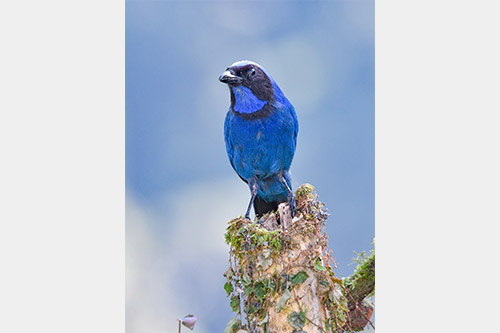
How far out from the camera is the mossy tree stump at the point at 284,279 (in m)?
2.75

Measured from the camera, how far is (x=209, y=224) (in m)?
3.30

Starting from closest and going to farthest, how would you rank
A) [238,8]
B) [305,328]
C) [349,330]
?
1. [305,328]
2. [349,330]
3. [238,8]

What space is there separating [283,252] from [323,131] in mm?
930

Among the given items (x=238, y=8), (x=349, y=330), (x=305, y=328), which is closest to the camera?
(x=305, y=328)

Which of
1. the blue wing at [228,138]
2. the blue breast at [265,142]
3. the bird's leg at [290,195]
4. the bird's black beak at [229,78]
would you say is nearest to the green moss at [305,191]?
the bird's leg at [290,195]

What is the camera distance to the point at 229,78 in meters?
2.99

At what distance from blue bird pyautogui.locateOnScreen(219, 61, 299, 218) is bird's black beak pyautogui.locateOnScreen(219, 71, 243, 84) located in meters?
0.02

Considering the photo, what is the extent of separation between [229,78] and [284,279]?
1130mm

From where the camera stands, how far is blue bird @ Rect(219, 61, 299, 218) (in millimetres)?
3111

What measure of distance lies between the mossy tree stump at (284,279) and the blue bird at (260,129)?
1.03ft

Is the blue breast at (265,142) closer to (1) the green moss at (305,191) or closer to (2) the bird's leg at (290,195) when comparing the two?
(2) the bird's leg at (290,195)
